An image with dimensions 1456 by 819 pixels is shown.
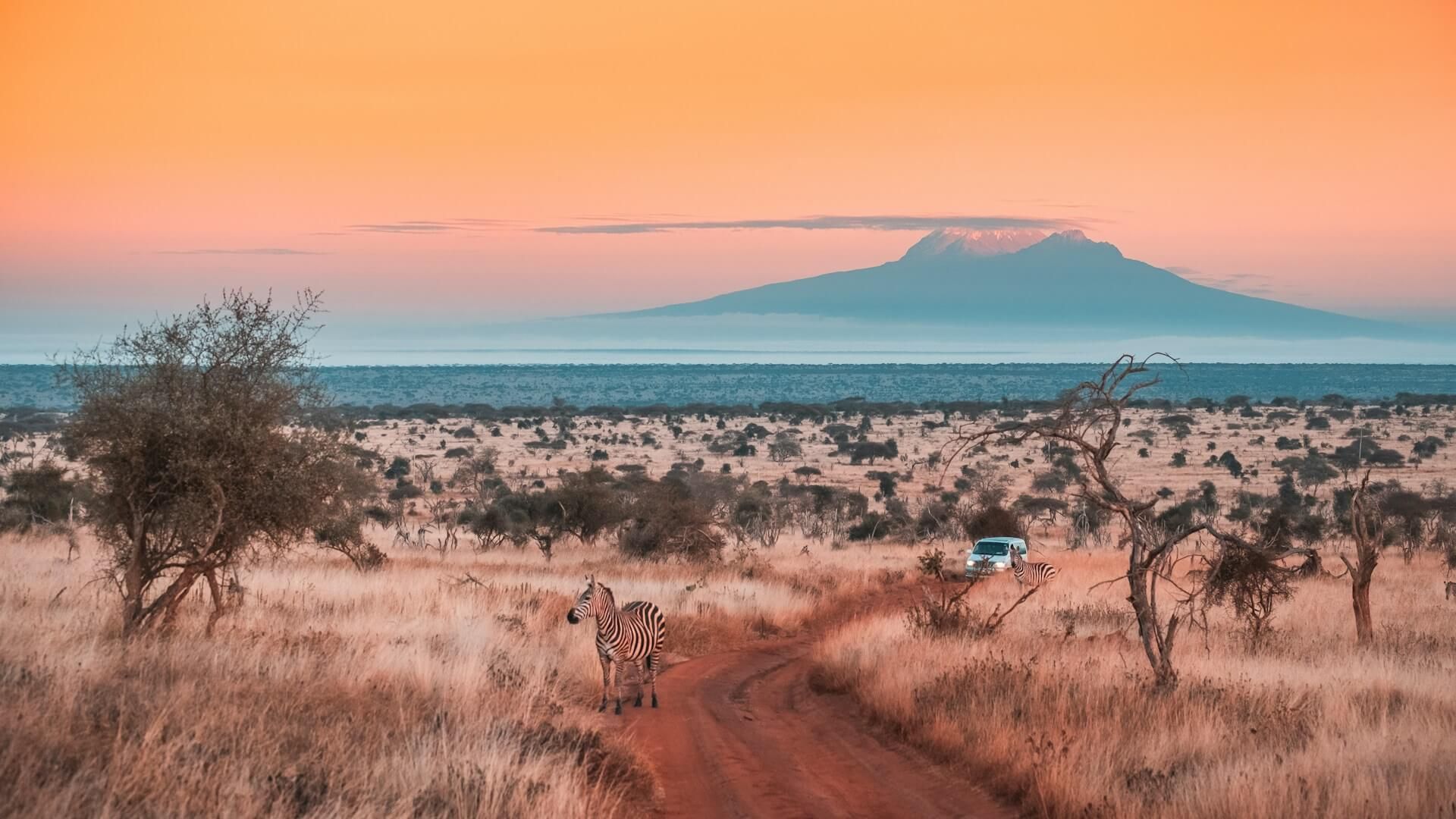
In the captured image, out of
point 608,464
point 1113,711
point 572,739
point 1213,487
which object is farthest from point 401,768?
point 608,464

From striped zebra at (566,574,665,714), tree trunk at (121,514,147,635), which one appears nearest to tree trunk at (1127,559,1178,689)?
striped zebra at (566,574,665,714)

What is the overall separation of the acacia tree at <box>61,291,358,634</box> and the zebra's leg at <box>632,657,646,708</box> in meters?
4.22

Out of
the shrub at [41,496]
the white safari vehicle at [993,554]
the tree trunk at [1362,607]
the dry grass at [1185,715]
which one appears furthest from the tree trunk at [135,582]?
the shrub at [41,496]

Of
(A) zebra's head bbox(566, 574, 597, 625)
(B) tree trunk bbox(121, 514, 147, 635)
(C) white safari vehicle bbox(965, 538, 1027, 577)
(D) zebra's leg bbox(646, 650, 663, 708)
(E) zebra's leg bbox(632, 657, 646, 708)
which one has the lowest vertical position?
(C) white safari vehicle bbox(965, 538, 1027, 577)

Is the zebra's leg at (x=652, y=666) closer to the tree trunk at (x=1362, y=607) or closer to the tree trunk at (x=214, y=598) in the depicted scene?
the tree trunk at (x=214, y=598)

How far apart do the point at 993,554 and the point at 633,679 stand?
1793 centimetres

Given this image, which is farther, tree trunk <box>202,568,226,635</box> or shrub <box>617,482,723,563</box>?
shrub <box>617,482,723,563</box>

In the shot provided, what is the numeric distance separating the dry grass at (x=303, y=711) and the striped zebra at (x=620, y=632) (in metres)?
0.46

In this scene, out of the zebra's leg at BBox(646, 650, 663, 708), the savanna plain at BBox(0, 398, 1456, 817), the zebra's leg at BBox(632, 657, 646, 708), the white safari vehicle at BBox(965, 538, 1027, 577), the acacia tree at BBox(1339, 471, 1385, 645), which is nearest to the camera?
the savanna plain at BBox(0, 398, 1456, 817)

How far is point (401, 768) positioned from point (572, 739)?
2.52 meters

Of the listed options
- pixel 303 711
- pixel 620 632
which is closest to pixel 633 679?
pixel 620 632

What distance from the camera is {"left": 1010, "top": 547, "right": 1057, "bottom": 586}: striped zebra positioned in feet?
93.6

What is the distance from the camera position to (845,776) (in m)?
11.3

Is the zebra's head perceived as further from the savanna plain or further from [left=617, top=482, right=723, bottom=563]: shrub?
[left=617, top=482, right=723, bottom=563]: shrub
